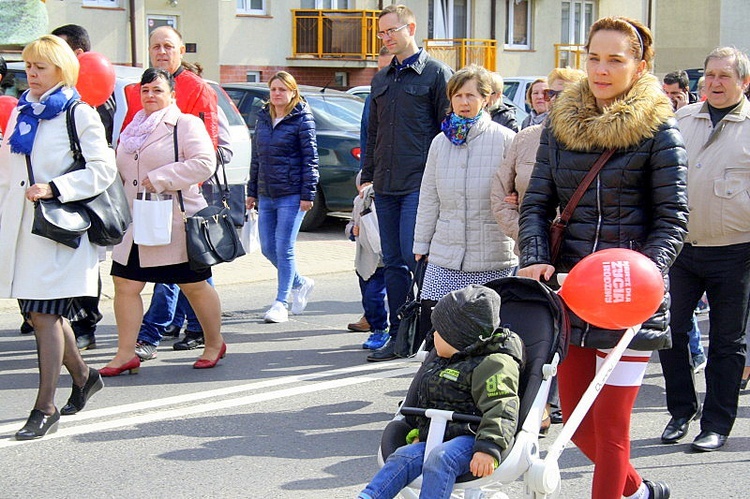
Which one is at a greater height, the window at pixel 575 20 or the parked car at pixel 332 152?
the window at pixel 575 20

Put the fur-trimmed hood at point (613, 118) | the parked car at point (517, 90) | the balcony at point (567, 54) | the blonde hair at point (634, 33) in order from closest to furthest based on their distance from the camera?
the fur-trimmed hood at point (613, 118) < the blonde hair at point (634, 33) < the parked car at point (517, 90) < the balcony at point (567, 54)

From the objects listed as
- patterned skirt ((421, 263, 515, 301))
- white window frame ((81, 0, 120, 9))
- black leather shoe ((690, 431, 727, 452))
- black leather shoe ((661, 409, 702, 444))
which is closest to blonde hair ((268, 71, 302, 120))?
patterned skirt ((421, 263, 515, 301))

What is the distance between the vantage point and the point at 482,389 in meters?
3.69

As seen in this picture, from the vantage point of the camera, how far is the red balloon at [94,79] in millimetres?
7512

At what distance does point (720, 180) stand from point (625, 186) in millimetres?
1790

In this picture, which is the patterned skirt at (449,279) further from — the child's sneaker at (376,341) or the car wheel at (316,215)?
the car wheel at (316,215)

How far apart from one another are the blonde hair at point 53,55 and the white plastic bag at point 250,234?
3357 mm

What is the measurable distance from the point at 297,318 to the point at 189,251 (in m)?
2.36

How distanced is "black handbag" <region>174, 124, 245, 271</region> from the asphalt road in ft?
2.54

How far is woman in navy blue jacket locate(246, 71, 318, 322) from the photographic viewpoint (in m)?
8.66

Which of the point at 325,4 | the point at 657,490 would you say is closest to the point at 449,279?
the point at 657,490

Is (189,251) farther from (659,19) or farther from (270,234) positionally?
(659,19)

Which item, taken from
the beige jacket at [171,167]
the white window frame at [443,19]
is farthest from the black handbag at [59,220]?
the white window frame at [443,19]

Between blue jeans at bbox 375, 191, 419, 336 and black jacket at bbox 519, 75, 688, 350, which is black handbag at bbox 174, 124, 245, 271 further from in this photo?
black jacket at bbox 519, 75, 688, 350
